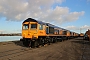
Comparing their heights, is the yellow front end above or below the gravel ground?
above

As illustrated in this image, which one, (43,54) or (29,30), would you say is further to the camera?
(29,30)

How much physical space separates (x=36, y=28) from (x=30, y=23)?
4.18 feet

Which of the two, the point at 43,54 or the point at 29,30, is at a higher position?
the point at 29,30

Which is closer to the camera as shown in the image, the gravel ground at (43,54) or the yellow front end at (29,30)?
the gravel ground at (43,54)

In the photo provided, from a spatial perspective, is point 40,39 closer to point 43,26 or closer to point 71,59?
point 43,26

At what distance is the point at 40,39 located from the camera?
2272 cm

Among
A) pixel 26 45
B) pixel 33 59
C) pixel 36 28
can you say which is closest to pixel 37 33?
pixel 36 28

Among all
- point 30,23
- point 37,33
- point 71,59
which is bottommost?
point 71,59

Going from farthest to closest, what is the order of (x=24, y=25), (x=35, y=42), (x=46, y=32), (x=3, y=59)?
(x=46, y=32), (x=24, y=25), (x=35, y=42), (x=3, y=59)

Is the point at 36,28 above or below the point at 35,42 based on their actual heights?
above

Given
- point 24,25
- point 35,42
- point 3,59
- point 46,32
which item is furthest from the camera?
point 46,32

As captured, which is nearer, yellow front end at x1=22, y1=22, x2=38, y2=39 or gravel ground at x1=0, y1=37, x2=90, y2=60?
gravel ground at x1=0, y1=37, x2=90, y2=60

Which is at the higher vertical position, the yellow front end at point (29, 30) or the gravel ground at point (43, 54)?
the yellow front end at point (29, 30)

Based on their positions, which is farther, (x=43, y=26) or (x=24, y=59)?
(x=43, y=26)
